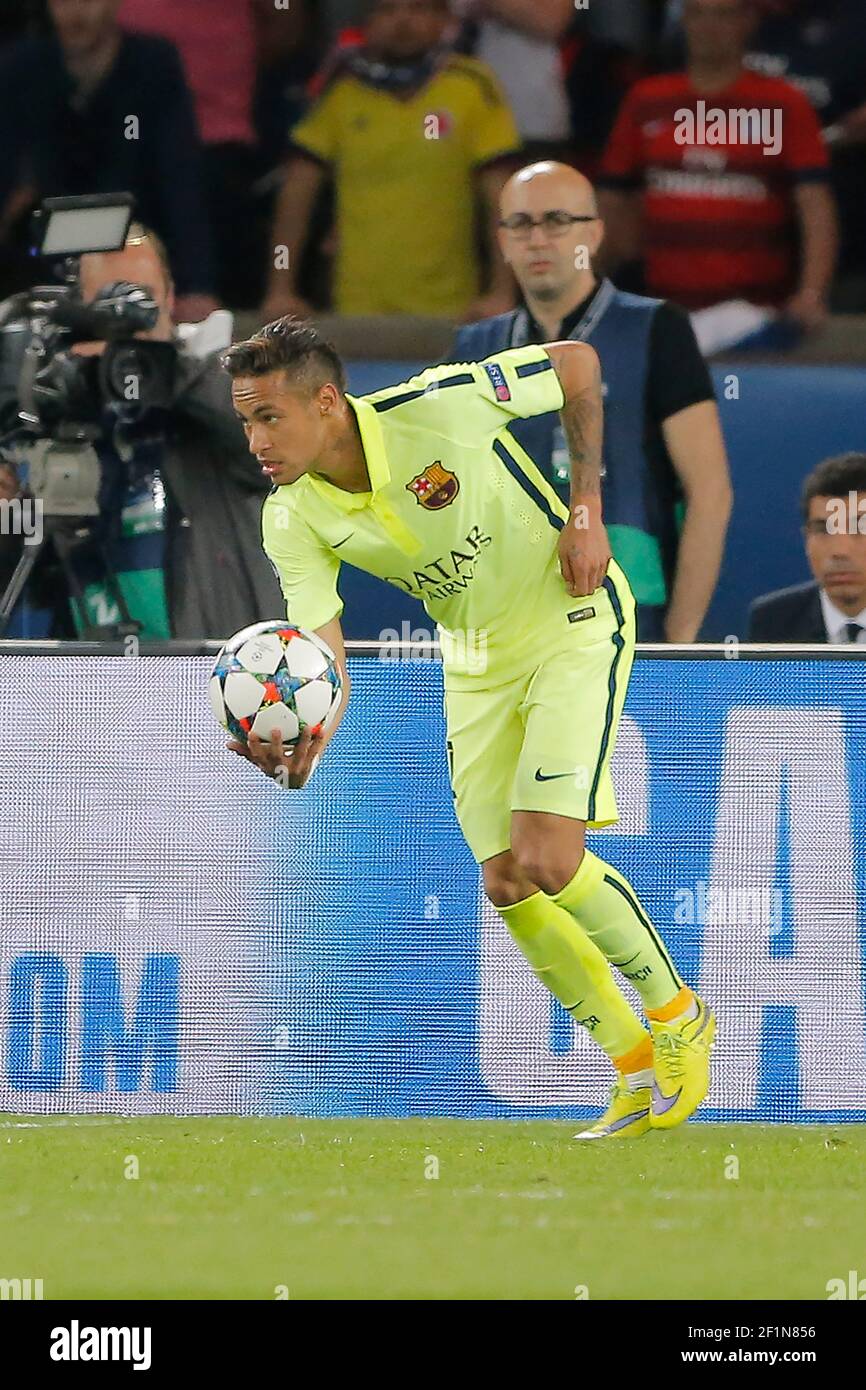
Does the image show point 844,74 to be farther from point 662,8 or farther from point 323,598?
point 323,598

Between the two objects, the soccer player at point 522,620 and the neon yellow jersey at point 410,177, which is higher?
the neon yellow jersey at point 410,177

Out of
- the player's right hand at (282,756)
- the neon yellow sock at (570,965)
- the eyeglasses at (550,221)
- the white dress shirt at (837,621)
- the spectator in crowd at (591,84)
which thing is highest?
the spectator in crowd at (591,84)

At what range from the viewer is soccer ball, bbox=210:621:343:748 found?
5.04 meters

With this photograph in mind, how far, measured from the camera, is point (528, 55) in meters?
8.40

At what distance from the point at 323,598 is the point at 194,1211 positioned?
1.70 m

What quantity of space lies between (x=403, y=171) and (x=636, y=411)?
1753 mm

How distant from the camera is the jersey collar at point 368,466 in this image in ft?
17.2

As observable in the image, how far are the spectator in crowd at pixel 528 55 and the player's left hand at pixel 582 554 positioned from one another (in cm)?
336

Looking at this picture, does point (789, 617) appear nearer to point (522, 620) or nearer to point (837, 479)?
point (837, 479)

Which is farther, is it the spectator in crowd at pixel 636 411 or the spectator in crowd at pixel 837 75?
the spectator in crowd at pixel 837 75

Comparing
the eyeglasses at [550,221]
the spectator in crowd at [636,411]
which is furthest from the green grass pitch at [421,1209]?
the eyeglasses at [550,221]

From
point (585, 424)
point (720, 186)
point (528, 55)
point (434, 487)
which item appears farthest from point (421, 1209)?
point (528, 55)

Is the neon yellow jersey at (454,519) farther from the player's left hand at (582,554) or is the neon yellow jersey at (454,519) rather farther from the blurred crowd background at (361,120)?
the blurred crowd background at (361,120)

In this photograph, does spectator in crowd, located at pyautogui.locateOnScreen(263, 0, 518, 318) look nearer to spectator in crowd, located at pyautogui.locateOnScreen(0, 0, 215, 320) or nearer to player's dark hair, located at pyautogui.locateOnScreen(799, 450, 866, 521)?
Answer: spectator in crowd, located at pyautogui.locateOnScreen(0, 0, 215, 320)
